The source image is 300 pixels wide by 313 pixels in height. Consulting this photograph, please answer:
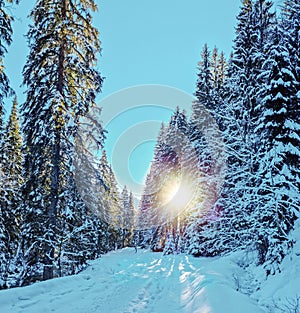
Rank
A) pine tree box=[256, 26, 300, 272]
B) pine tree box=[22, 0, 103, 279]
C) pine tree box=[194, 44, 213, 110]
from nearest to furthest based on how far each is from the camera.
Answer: pine tree box=[256, 26, 300, 272]
pine tree box=[22, 0, 103, 279]
pine tree box=[194, 44, 213, 110]

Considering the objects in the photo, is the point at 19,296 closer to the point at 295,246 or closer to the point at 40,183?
the point at 40,183

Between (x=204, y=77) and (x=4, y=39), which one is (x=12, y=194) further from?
(x=204, y=77)

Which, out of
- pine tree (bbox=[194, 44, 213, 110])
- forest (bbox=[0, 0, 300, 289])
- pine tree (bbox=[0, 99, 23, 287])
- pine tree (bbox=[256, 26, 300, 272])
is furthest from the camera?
pine tree (bbox=[194, 44, 213, 110])

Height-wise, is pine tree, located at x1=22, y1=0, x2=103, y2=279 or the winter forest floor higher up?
pine tree, located at x1=22, y1=0, x2=103, y2=279

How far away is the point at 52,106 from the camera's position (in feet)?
32.4

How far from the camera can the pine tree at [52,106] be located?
384 inches

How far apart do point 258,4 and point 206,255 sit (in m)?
15.7

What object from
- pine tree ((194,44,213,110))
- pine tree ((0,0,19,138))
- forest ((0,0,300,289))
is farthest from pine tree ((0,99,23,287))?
pine tree ((194,44,213,110))

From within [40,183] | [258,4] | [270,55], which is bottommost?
[40,183]

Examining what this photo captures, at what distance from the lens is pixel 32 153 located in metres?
9.92

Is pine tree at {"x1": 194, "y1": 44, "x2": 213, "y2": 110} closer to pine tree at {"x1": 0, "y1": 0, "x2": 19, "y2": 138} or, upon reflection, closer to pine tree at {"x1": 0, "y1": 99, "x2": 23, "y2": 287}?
pine tree at {"x1": 0, "y1": 99, "x2": 23, "y2": 287}

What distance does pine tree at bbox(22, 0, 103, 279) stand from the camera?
384 inches

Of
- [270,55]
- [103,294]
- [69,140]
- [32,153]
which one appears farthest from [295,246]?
[32,153]

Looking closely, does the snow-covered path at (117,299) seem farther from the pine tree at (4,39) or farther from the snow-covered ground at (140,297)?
the pine tree at (4,39)
